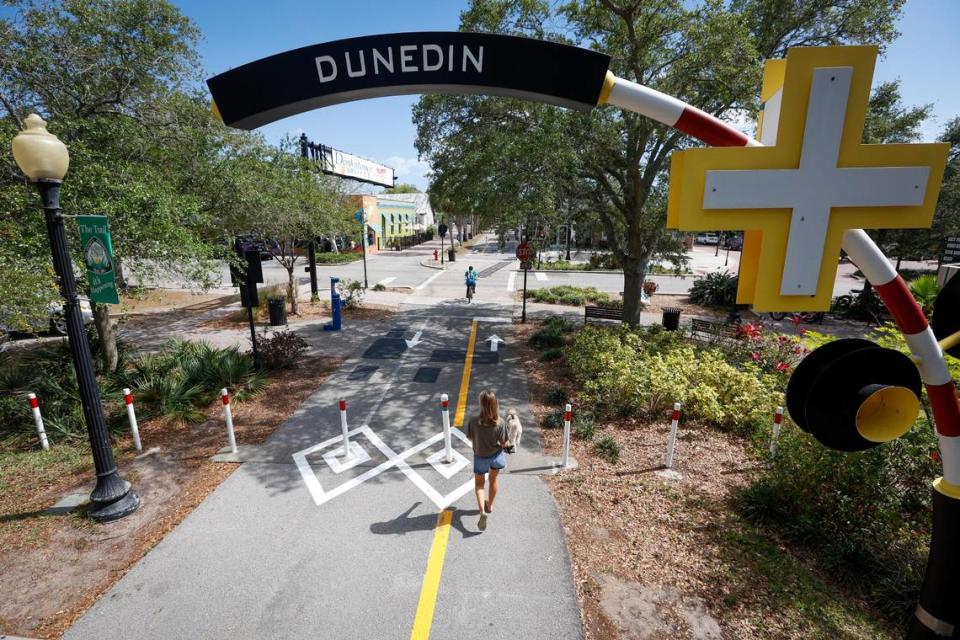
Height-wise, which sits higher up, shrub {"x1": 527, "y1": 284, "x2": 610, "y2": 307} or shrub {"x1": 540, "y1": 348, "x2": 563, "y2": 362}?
shrub {"x1": 527, "y1": 284, "x2": 610, "y2": 307}

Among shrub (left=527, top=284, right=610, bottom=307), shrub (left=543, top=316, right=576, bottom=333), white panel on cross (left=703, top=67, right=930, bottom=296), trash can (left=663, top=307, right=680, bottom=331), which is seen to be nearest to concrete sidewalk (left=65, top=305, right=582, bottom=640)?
white panel on cross (left=703, top=67, right=930, bottom=296)

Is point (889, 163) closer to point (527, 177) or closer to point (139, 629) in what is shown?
point (139, 629)

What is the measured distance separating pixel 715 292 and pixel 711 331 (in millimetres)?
8914

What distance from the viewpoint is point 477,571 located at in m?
4.37

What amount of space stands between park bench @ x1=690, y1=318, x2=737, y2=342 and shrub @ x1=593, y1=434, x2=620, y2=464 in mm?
6654

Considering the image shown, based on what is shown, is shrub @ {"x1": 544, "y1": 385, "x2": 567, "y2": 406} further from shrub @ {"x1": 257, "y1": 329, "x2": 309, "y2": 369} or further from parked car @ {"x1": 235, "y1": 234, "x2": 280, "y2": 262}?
parked car @ {"x1": 235, "y1": 234, "x2": 280, "y2": 262}

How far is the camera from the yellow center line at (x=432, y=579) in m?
3.79

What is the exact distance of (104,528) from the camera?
510 cm

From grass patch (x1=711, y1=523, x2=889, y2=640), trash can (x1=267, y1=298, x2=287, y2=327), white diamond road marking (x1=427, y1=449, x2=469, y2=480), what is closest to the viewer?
grass patch (x1=711, y1=523, x2=889, y2=640)

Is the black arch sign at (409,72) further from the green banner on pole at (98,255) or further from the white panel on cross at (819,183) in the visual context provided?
the green banner on pole at (98,255)

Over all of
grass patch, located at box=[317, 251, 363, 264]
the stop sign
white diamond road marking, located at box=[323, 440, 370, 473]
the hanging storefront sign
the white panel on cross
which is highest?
the hanging storefront sign

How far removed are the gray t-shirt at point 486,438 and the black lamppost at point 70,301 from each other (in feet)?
13.9

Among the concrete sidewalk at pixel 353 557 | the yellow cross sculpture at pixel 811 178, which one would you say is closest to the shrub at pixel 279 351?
the concrete sidewalk at pixel 353 557

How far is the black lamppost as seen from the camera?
4391mm
